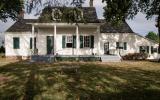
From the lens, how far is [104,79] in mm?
23562

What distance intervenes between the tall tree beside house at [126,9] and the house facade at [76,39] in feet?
5.79

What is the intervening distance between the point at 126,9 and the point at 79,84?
2146 centimetres

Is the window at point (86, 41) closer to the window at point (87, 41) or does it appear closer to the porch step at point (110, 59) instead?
the window at point (87, 41)

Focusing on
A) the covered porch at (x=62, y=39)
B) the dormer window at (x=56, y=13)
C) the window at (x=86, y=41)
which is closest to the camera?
the dormer window at (x=56, y=13)

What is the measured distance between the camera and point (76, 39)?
4131 centimetres

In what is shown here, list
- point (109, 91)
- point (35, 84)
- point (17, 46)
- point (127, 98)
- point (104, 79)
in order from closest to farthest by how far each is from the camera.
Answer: point (127, 98)
point (109, 91)
point (35, 84)
point (104, 79)
point (17, 46)

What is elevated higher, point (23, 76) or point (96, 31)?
point (96, 31)

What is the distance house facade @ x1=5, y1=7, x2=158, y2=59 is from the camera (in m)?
41.4

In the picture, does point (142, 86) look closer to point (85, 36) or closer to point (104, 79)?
point (104, 79)

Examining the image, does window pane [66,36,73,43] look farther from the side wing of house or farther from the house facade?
the side wing of house

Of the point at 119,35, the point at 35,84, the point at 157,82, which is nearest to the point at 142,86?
the point at 157,82

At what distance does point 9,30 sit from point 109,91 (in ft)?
95.1

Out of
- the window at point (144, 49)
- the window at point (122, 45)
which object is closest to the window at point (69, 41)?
the window at point (122, 45)

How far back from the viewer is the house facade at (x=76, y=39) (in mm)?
41356
